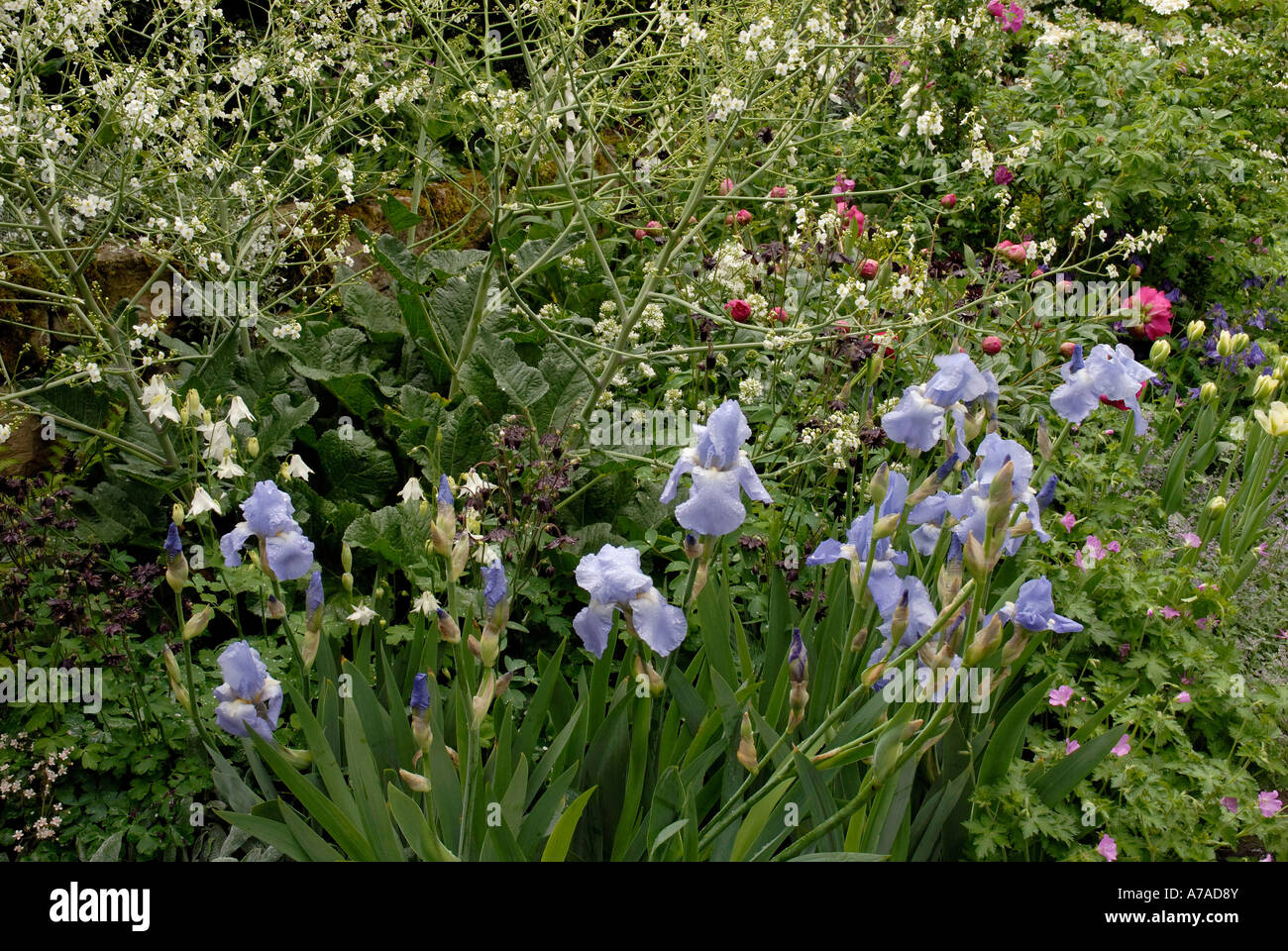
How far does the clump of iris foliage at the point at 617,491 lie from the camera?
163 centimetres

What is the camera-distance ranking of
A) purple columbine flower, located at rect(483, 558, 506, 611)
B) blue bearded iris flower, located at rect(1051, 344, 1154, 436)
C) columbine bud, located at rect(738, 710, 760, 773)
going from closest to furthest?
purple columbine flower, located at rect(483, 558, 506, 611) → columbine bud, located at rect(738, 710, 760, 773) → blue bearded iris flower, located at rect(1051, 344, 1154, 436)

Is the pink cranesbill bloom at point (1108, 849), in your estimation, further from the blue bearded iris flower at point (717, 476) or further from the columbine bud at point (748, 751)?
the blue bearded iris flower at point (717, 476)

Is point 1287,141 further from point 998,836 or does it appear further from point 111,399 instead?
point 111,399

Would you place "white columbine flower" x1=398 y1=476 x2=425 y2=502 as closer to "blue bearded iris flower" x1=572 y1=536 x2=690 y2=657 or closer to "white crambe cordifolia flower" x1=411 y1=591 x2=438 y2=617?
"white crambe cordifolia flower" x1=411 y1=591 x2=438 y2=617

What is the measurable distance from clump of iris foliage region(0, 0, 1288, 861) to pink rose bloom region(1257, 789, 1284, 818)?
0.02 metres

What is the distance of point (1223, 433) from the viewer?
3.98 meters

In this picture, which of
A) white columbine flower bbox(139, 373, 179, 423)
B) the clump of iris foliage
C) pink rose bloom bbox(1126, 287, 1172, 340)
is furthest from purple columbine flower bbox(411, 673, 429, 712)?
pink rose bloom bbox(1126, 287, 1172, 340)

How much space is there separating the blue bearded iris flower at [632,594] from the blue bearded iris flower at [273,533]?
21.0 inches

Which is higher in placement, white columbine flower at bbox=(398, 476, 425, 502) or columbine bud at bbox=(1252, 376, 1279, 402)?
columbine bud at bbox=(1252, 376, 1279, 402)

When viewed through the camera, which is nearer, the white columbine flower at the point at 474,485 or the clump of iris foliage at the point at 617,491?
the clump of iris foliage at the point at 617,491

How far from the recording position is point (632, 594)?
56.2 inches

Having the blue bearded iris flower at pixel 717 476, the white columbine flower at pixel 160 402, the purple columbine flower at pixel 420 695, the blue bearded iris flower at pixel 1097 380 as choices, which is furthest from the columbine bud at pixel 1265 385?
the white columbine flower at pixel 160 402

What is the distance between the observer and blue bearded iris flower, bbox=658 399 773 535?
142 cm
